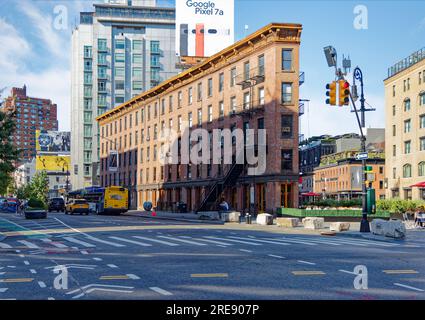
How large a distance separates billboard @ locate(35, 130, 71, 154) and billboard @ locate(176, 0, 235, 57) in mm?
78368

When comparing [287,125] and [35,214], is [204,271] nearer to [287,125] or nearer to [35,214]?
[35,214]

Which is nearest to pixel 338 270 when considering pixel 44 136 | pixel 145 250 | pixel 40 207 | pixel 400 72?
pixel 145 250

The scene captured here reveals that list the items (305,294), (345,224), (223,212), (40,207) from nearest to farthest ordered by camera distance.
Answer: (305,294)
(345,224)
(223,212)
(40,207)

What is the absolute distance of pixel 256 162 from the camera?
174 ft

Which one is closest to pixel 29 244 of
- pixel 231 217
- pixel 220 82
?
pixel 231 217

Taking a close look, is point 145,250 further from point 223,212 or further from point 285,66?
point 285,66

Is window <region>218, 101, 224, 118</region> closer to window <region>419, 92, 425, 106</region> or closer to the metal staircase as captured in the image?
the metal staircase

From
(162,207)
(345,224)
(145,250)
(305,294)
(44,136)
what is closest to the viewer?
(305,294)

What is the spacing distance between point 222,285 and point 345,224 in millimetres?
22480

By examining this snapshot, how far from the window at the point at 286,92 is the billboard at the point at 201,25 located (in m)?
42.4

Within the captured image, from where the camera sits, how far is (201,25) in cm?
9344

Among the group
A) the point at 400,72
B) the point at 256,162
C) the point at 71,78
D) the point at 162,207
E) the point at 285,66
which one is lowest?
the point at 162,207

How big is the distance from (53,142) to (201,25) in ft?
279

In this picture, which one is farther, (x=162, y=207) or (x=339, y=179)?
(x=339, y=179)
